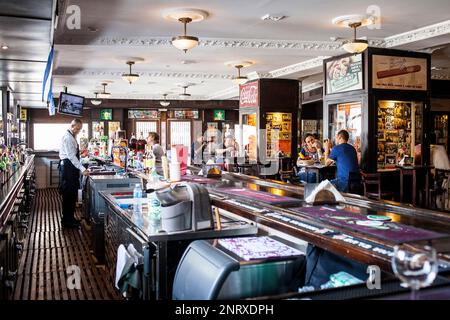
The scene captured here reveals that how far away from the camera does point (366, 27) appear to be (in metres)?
7.24

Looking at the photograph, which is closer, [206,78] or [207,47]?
[207,47]

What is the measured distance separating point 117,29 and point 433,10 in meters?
4.58

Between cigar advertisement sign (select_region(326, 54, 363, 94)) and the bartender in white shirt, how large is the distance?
473 centimetres

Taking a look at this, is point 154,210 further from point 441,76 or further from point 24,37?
point 441,76

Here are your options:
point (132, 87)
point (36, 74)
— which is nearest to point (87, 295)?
point (36, 74)

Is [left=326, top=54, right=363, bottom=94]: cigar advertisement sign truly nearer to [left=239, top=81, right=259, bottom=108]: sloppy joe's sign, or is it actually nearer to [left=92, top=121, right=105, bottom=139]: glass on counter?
[left=239, top=81, right=259, bottom=108]: sloppy joe's sign

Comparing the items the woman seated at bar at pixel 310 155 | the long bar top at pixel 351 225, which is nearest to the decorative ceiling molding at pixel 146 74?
the woman seated at bar at pixel 310 155

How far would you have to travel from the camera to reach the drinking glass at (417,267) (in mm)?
1264

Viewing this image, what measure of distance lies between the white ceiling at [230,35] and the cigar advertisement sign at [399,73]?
272 millimetres

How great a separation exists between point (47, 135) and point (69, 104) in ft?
23.7

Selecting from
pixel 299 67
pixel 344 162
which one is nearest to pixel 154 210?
pixel 344 162

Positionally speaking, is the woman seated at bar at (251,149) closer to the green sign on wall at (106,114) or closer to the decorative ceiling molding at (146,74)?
the decorative ceiling molding at (146,74)
